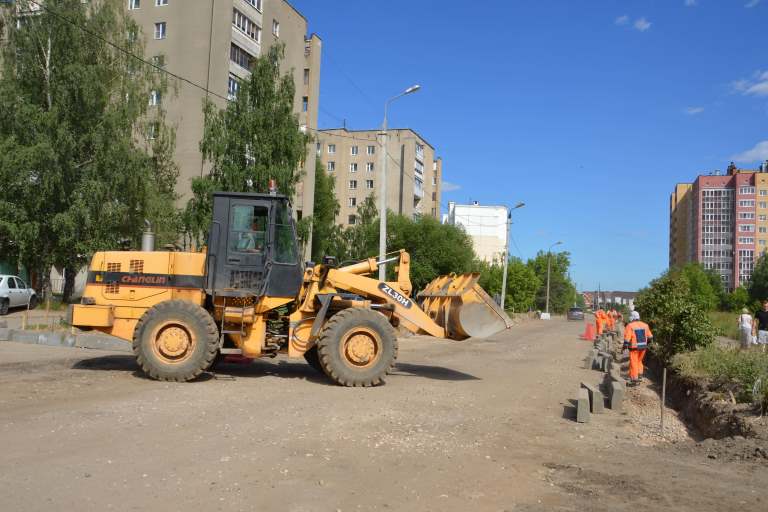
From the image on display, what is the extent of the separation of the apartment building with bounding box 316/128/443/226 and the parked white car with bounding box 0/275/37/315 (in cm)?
4950

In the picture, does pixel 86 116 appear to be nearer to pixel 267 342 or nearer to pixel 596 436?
pixel 267 342

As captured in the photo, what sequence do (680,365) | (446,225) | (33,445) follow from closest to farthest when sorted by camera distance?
(33,445) < (680,365) < (446,225)

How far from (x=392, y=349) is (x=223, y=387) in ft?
9.16

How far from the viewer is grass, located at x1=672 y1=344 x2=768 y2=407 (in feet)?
29.7

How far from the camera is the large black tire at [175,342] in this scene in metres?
10.0

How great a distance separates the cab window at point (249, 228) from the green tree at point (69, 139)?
18.0m

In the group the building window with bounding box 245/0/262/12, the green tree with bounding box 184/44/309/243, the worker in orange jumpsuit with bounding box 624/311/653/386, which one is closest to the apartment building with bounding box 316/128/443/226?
the building window with bounding box 245/0/262/12

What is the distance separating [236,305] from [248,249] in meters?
0.96

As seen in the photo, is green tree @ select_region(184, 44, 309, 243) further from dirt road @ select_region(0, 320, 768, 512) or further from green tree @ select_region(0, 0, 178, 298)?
dirt road @ select_region(0, 320, 768, 512)

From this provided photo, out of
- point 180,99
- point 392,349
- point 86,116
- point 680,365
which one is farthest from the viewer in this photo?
point 180,99

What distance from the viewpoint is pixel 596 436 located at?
7.65 m

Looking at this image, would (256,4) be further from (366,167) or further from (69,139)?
(366,167)

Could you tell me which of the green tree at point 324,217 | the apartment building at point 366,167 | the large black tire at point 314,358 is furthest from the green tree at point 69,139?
the apartment building at point 366,167

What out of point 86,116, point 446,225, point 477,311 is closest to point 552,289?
point 446,225
